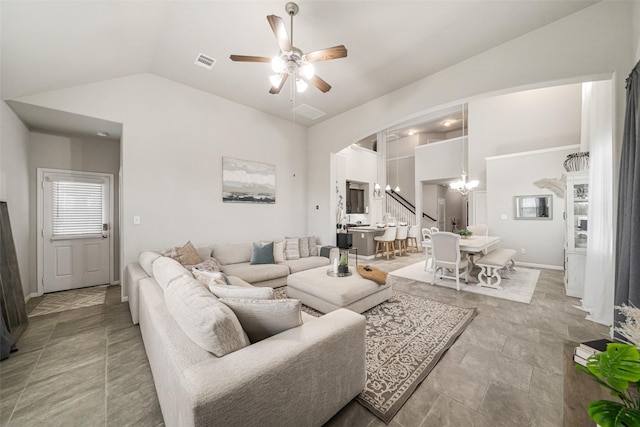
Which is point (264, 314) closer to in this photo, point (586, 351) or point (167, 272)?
point (167, 272)

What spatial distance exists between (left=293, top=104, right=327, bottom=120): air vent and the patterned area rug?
369 centimetres

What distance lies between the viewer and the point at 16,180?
3.19 meters

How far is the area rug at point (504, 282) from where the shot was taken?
371 centimetres

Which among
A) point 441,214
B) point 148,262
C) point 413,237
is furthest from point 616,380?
point 441,214

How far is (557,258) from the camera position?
5.48m

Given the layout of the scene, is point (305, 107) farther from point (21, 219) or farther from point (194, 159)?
Answer: point (21, 219)

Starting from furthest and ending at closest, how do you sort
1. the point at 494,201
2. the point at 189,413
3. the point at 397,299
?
the point at 494,201, the point at 397,299, the point at 189,413

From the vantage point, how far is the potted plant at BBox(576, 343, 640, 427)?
52 cm

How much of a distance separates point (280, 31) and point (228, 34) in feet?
3.95

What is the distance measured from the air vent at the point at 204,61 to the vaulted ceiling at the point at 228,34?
69mm

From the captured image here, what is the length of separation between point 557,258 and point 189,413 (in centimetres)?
768

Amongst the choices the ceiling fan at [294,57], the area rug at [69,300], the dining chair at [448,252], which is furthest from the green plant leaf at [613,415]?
the area rug at [69,300]

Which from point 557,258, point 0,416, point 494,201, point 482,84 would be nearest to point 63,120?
point 0,416

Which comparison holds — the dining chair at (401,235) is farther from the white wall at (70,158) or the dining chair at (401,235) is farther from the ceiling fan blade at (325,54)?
the white wall at (70,158)
